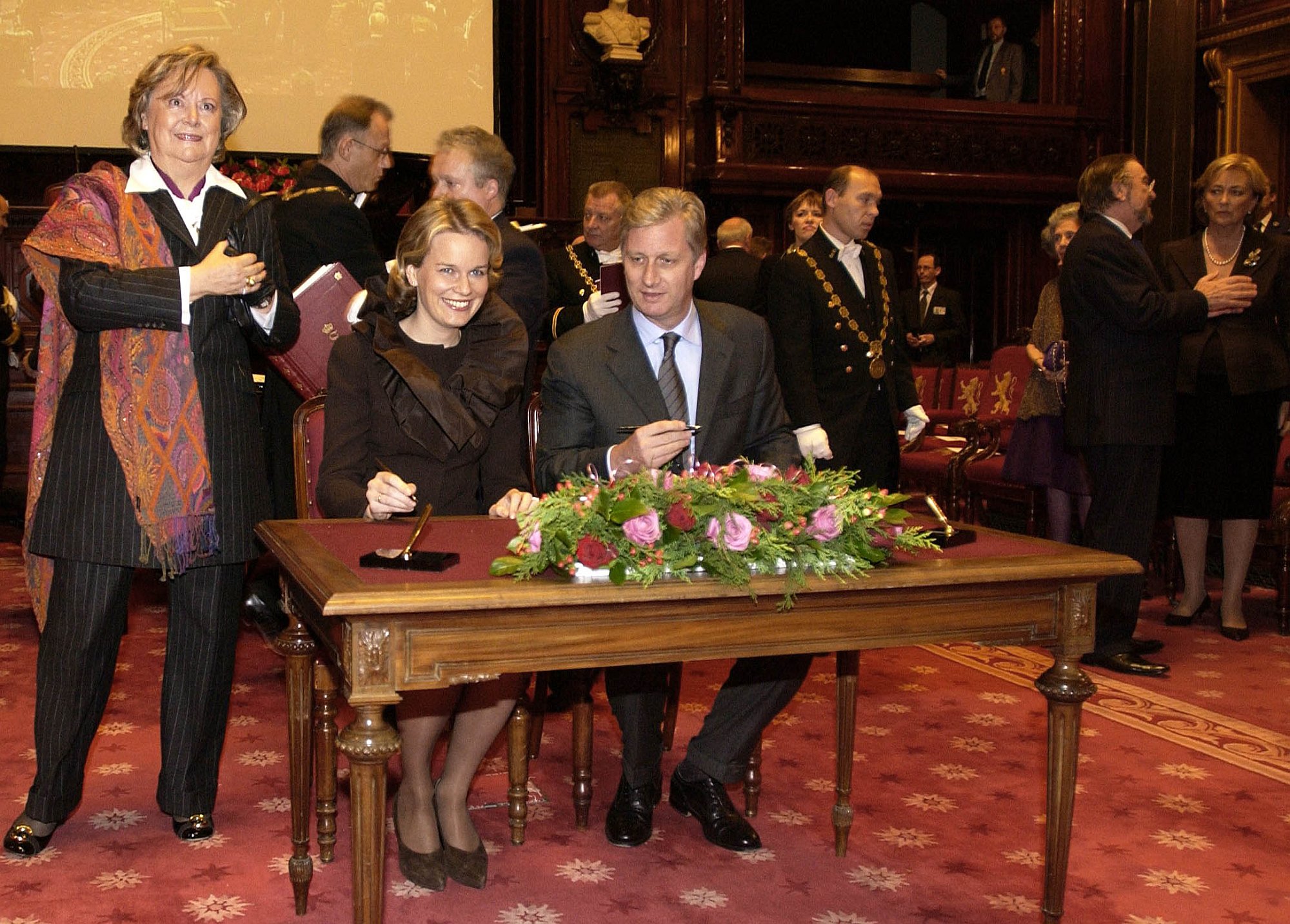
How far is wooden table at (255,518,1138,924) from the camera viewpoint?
175 centimetres

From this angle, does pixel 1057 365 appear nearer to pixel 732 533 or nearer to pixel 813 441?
pixel 813 441

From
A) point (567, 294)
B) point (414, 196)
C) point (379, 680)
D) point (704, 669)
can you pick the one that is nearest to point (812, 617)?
point (379, 680)

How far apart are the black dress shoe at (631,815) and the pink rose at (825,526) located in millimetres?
1181

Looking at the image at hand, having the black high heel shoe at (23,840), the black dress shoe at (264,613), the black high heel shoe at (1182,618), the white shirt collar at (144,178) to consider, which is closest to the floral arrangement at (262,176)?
the black dress shoe at (264,613)

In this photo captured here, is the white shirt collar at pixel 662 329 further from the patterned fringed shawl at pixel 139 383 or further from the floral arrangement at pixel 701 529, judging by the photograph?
the patterned fringed shawl at pixel 139 383

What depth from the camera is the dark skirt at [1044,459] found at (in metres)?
5.50

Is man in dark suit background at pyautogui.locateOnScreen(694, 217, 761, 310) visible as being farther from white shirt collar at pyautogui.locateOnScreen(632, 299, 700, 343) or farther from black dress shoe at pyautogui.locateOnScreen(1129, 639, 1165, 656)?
Result: white shirt collar at pyautogui.locateOnScreen(632, 299, 700, 343)

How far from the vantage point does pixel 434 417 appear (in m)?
2.64

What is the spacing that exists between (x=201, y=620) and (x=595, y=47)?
7899mm

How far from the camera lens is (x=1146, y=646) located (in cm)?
471

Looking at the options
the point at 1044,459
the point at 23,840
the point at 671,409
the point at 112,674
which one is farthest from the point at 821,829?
the point at 1044,459

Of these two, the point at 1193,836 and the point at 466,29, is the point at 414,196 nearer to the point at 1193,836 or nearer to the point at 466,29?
the point at 466,29

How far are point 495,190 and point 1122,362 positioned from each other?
7.75 ft

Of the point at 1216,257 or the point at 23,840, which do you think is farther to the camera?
the point at 1216,257
